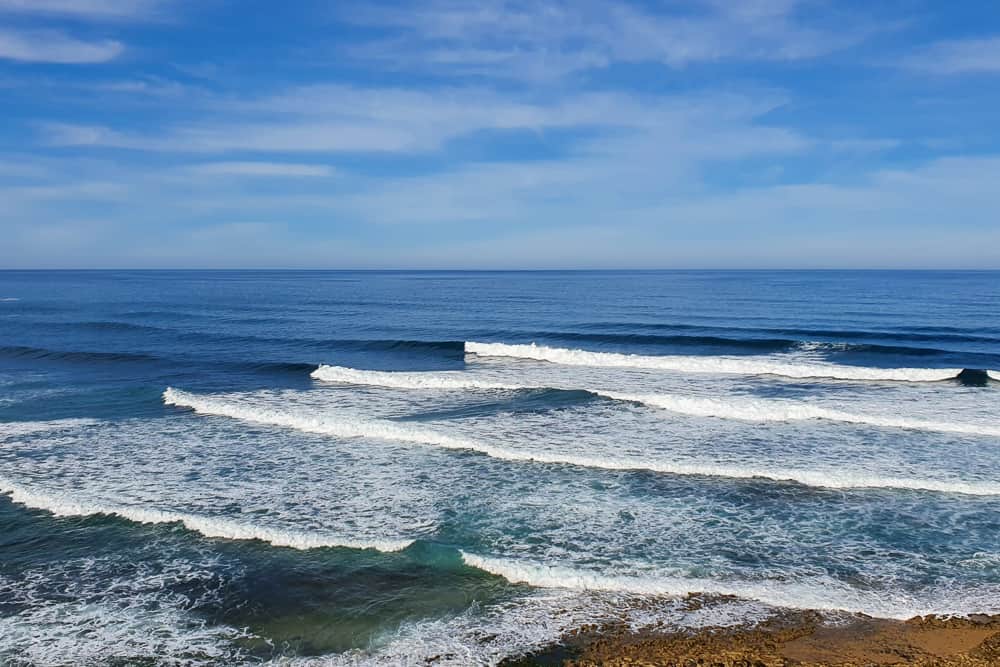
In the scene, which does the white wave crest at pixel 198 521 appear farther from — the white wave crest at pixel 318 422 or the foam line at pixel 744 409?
the foam line at pixel 744 409

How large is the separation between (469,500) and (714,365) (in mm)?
16882

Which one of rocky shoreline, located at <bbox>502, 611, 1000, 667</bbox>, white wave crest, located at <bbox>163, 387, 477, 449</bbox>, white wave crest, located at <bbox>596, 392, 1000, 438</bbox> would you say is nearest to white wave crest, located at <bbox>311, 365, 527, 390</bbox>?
white wave crest, located at <bbox>163, 387, 477, 449</bbox>

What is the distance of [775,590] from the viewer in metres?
8.78

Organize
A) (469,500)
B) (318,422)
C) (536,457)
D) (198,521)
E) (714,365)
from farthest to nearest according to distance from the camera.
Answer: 1. (714,365)
2. (318,422)
3. (536,457)
4. (469,500)
5. (198,521)

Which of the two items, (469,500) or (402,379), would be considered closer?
(469,500)

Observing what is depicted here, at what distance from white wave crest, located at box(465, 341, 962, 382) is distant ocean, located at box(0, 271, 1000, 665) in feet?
0.66

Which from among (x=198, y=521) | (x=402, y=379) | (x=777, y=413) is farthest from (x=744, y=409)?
(x=198, y=521)

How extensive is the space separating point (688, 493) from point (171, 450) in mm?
12137

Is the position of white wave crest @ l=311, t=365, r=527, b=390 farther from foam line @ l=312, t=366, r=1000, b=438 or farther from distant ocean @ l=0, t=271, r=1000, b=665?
distant ocean @ l=0, t=271, r=1000, b=665

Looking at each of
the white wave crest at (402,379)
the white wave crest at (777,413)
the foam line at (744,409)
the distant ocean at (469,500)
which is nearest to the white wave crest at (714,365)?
the distant ocean at (469,500)

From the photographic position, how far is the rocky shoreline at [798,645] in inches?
283

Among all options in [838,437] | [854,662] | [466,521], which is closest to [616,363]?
[838,437]

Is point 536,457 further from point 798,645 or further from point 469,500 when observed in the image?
point 798,645

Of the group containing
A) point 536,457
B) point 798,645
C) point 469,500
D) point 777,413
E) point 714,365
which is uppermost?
point 714,365
